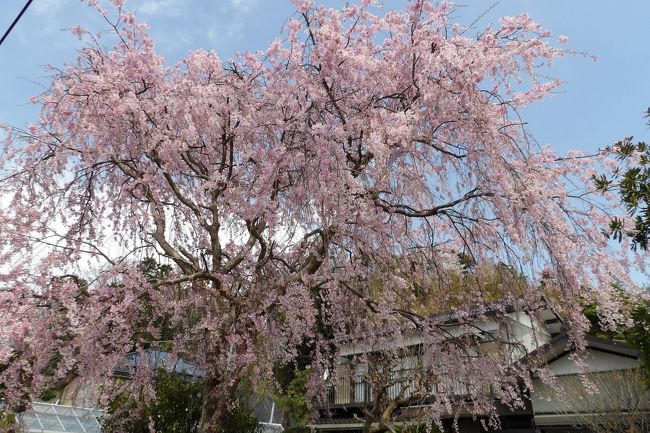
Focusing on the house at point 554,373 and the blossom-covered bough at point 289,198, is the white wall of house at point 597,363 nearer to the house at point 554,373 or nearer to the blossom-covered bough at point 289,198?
the house at point 554,373

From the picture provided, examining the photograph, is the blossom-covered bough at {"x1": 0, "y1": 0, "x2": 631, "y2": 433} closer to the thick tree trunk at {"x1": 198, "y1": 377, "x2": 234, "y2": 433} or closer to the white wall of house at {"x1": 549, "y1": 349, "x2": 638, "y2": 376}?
the thick tree trunk at {"x1": 198, "y1": 377, "x2": 234, "y2": 433}

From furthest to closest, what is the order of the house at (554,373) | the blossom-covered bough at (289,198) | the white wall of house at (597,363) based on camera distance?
1. the white wall of house at (597,363)
2. the house at (554,373)
3. the blossom-covered bough at (289,198)

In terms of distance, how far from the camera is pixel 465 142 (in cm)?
596

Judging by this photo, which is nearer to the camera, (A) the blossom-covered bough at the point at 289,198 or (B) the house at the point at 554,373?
(A) the blossom-covered bough at the point at 289,198

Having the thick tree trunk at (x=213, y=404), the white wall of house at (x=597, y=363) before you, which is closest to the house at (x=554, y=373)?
the white wall of house at (x=597, y=363)

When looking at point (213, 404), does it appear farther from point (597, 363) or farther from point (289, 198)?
point (597, 363)

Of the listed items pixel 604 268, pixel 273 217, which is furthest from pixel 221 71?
pixel 604 268

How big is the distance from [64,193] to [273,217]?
381 cm

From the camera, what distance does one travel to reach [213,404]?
6074 millimetres

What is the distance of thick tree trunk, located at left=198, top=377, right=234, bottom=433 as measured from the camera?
5863mm

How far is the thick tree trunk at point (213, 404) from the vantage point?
586cm

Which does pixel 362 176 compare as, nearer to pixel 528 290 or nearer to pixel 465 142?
pixel 465 142

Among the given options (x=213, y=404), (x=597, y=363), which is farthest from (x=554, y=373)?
(x=213, y=404)

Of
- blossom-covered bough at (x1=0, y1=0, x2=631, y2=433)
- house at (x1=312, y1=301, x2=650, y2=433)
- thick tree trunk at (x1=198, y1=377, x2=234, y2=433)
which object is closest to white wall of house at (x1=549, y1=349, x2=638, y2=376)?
house at (x1=312, y1=301, x2=650, y2=433)
